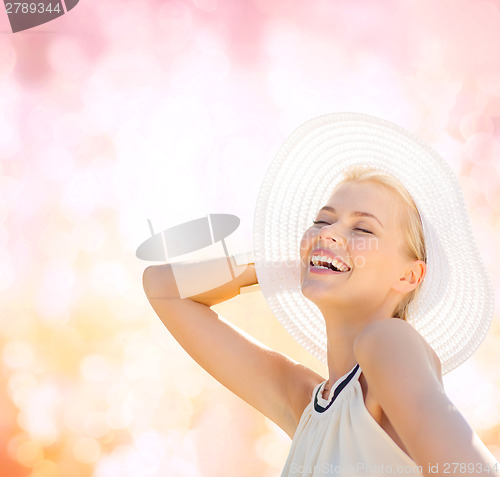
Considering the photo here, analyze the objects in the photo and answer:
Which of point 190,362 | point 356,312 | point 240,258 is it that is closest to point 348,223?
point 356,312

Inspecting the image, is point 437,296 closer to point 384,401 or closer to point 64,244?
point 384,401

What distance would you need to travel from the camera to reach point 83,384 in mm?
2449

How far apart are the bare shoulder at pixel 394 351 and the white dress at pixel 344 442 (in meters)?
0.11

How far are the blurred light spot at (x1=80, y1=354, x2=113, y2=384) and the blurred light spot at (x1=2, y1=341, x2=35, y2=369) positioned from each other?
0.19m

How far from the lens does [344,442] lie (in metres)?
1.16

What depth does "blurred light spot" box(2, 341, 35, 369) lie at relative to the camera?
238 cm

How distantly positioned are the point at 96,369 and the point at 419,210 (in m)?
1.54

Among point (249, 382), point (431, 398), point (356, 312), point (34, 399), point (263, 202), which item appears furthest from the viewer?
point (34, 399)

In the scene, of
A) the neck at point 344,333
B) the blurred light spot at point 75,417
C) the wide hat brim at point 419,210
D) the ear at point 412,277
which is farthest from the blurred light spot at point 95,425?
the ear at point 412,277

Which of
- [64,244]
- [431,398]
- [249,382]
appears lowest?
[431,398]

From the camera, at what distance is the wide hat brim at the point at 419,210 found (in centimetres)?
140

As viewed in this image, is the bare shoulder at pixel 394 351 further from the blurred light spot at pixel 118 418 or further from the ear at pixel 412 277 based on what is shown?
the blurred light spot at pixel 118 418

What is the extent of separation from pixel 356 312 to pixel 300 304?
275mm

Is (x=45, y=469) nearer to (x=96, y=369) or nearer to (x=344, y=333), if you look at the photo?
(x=96, y=369)
